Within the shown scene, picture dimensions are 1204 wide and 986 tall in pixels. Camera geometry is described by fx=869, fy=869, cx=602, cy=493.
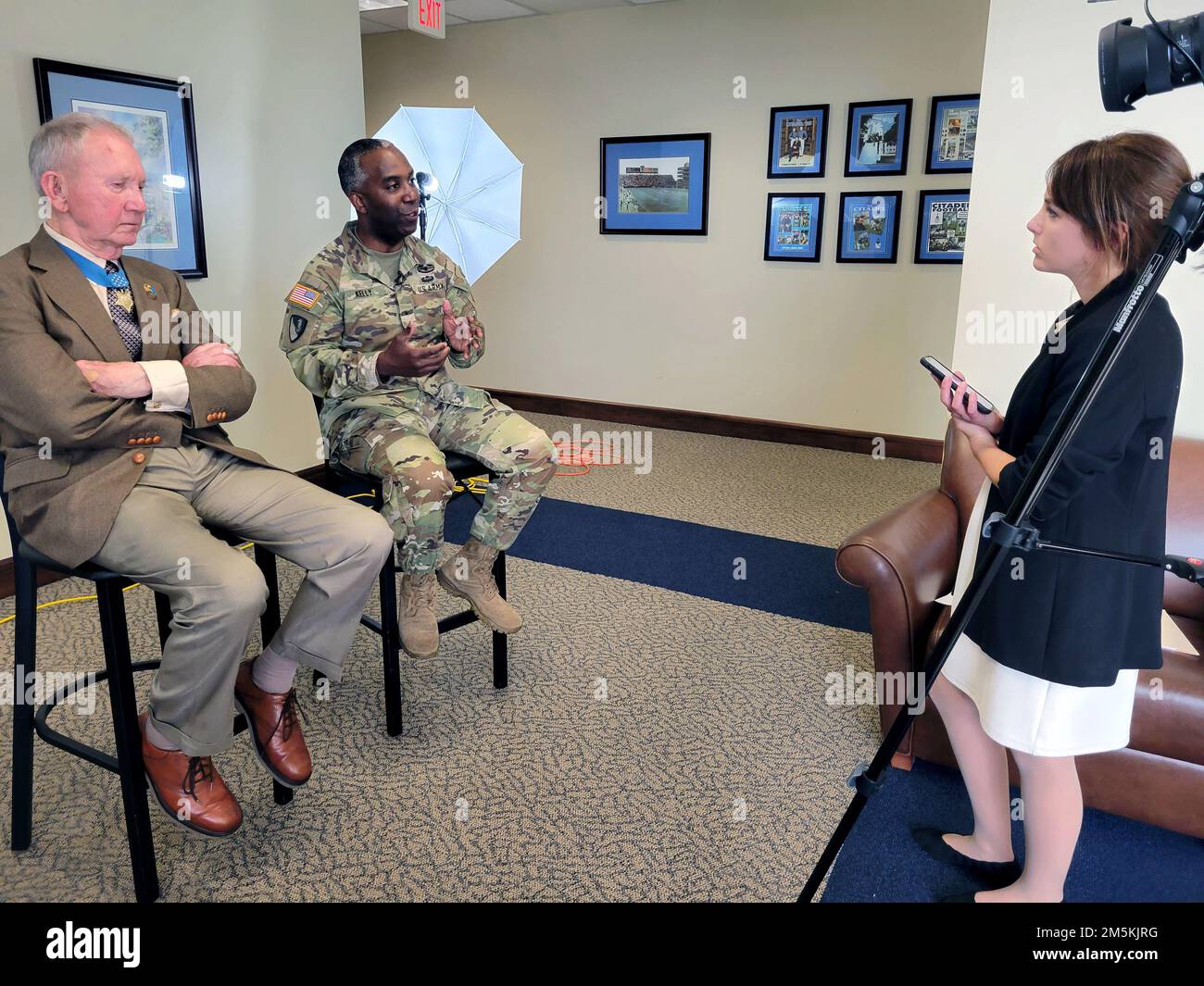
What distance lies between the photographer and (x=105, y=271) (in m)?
1.80

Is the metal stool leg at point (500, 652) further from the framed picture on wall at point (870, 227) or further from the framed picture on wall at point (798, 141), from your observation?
the framed picture on wall at point (798, 141)

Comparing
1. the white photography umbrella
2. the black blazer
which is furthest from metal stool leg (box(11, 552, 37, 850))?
the white photography umbrella

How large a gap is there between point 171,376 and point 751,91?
450cm

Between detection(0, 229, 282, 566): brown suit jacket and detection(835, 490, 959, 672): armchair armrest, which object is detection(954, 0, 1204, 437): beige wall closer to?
detection(835, 490, 959, 672): armchair armrest

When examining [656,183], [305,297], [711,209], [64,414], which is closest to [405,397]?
[305,297]

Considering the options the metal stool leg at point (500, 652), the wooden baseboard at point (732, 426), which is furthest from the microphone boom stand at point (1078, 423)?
the wooden baseboard at point (732, 426)

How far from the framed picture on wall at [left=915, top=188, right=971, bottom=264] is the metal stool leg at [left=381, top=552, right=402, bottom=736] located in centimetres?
388

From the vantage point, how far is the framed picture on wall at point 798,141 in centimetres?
507

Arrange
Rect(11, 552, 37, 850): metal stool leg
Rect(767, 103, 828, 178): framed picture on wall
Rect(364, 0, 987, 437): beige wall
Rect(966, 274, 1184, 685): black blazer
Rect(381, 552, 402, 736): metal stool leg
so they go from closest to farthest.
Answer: Rect(966, 274, 1184, 685): black blazer → Rect(11, 552, 37, 850): metal stool leg → Rect(381, 552, 402, 736): metal stool leg → Rect(364, 0, 987, 437): beige wall → Rect(767, 103, 828, 178): framed picture on wall

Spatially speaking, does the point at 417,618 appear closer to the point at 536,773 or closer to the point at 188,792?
the point at 536,773

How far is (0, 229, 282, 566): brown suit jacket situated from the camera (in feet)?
5.16

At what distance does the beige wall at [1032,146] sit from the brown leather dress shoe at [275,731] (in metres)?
2.23
